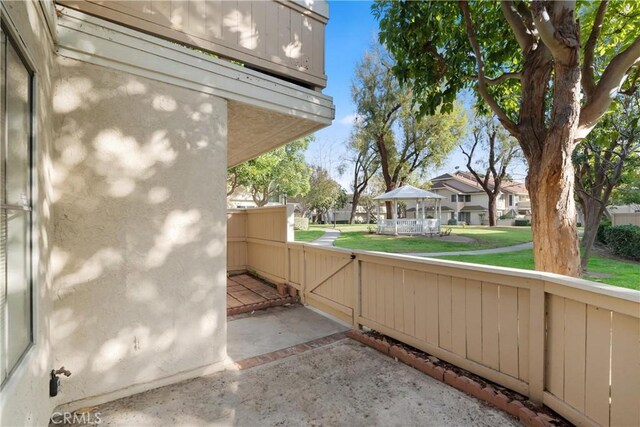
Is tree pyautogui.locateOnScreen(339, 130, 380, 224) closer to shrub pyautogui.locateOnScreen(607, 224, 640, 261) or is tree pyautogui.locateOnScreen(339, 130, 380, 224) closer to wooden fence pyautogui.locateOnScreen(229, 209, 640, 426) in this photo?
shrub pyautogui.locateOnScreen(607, 224, 640, 261)

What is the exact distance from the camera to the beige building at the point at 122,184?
1907 mm

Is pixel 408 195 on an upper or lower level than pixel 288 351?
upper

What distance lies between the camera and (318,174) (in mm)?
34969

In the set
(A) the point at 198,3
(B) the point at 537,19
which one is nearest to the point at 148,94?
(A) the point at 198,3

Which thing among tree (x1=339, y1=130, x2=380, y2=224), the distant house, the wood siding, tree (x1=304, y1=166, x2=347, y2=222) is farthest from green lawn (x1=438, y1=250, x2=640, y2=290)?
the distant house

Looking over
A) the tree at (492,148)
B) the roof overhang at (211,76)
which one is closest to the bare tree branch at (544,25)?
the roof overhang at (211,76)

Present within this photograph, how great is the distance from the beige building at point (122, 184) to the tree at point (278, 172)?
12.7 m

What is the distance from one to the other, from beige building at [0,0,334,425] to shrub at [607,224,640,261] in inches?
586

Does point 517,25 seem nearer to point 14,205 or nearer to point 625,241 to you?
point 14,205

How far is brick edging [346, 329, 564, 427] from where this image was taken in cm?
230

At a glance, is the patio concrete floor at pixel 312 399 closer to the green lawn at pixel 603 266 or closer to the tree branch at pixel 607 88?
the tree branch at pixel 607 88

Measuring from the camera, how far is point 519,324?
2535 mm

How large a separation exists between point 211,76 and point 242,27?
0.72m

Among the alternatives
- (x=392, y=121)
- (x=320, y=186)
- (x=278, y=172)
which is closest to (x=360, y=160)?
(x=320, y=186)
